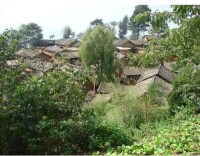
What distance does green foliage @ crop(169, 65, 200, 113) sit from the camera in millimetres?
8617

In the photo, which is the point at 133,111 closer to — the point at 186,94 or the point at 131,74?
the point at 186,94

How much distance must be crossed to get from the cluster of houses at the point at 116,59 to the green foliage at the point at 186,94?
65.3 inches

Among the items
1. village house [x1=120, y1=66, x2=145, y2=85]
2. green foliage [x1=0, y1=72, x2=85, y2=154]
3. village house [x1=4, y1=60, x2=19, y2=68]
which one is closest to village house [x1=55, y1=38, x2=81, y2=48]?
village house [x1=120, y1=66, x2=145, y2=85]

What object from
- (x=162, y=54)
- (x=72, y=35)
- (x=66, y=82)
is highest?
(x=162, y=54)

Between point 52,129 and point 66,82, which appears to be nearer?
point 52,129

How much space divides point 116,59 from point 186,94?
14.1 meters

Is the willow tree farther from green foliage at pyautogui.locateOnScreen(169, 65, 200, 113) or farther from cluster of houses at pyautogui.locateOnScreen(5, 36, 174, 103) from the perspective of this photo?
green foliage at pyautogui.locateOnScreen(169, 65, 200, 113)

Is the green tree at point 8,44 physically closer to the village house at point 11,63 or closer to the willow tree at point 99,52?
the village house at point 11,63

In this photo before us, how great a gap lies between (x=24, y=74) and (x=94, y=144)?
1898 millimetres

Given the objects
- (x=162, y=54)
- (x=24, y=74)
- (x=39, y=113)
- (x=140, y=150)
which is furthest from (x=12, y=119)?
(x=162, y=54)

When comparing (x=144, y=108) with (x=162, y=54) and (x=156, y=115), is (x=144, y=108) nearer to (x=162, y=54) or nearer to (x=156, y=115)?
(x=156, y=115)

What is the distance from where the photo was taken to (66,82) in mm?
5410

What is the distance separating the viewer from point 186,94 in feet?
30.3

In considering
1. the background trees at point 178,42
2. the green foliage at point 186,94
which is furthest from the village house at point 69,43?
the background trees at point 178,42
